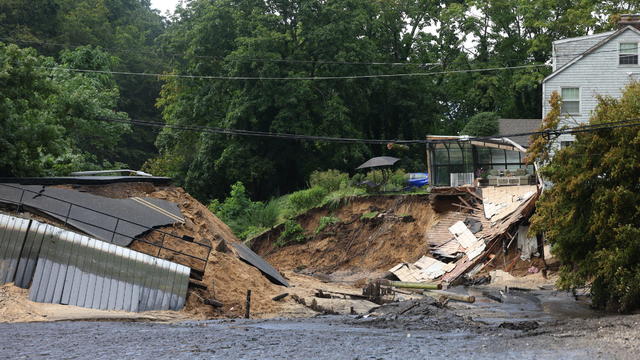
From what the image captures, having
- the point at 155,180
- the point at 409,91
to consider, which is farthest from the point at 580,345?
the point at 409,91

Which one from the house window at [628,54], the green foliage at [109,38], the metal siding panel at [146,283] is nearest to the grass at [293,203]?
the house window at [628,54]

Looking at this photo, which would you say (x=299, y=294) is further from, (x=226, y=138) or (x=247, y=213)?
(x=226, y=138)

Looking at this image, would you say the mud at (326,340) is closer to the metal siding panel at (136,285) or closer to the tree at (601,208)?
the metal siding panel at (136,285)

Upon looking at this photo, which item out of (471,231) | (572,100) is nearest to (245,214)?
(471,231)

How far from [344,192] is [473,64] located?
19.1 meters

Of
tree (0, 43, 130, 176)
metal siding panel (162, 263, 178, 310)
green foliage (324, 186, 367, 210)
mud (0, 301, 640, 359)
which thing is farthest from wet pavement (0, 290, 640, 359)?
green foliage (324, 186, 367, 210)

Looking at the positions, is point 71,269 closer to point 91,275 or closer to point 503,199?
point 91,275

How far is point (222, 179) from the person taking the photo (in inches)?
2483

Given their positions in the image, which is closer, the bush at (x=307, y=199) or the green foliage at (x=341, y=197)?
the green foliage at (x=341, y=197)

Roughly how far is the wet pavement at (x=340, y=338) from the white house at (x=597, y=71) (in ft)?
69.9

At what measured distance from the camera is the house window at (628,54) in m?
47.1

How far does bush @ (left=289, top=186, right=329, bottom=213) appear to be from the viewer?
54400mm

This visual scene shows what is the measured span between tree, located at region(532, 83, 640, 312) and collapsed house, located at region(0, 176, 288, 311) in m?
10.5

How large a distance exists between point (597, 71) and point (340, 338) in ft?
99.4
